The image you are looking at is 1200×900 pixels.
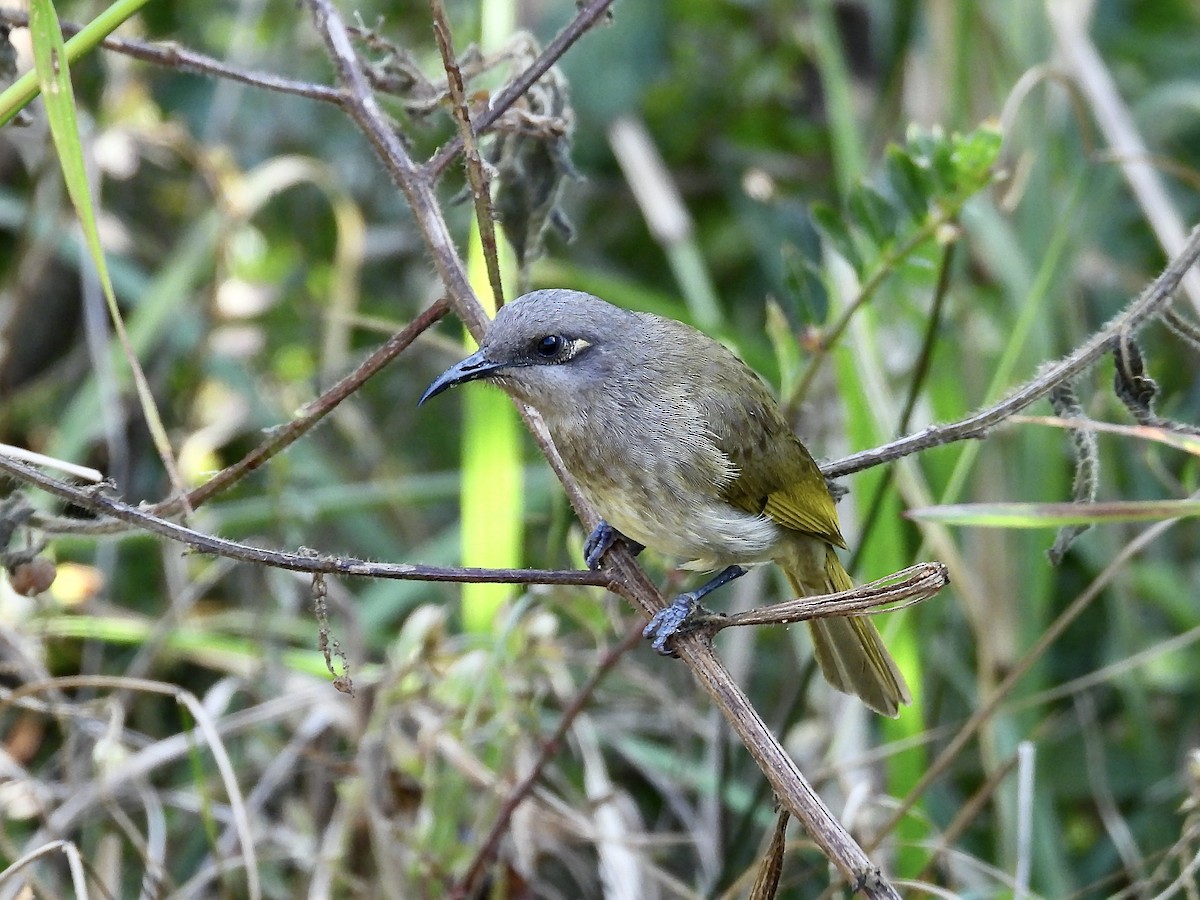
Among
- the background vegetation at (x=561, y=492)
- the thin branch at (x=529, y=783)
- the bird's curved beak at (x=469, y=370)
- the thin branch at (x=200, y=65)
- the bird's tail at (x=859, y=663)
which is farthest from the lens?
the background vegetation at (x=561, y=492)

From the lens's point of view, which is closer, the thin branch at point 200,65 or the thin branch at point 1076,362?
the thin branch at point 1076,362

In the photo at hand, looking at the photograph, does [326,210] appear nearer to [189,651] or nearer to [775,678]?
[189,651]

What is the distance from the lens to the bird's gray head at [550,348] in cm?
225

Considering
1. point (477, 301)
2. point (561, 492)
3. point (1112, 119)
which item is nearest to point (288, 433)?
point (477, 301)

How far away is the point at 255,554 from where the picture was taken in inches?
61.9

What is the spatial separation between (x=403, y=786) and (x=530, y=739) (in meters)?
0.32

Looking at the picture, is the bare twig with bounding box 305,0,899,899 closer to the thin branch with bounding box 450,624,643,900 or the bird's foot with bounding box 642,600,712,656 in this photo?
the bird's foot with bounding box 642,600,712,656

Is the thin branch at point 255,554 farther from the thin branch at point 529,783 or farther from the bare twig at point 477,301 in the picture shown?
the thin branch at point 529,783

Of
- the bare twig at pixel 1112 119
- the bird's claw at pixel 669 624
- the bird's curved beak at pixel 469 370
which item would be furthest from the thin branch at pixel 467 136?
the bare twig at pixel 1112 119

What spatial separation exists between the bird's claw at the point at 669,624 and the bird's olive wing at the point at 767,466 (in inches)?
15.8

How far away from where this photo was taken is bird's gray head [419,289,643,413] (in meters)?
2.25

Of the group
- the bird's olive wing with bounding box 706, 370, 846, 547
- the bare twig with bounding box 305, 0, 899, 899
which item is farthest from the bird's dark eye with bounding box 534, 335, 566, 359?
the bird's olive wing with bounding box 706, 370, 846, 547

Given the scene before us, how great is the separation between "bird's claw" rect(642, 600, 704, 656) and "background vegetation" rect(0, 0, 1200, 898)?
1.43ft

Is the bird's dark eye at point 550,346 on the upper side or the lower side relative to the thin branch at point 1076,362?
upper
